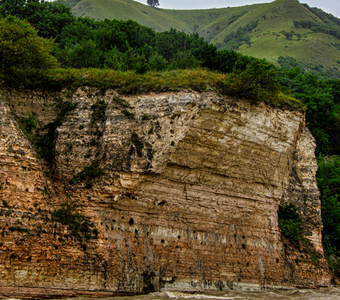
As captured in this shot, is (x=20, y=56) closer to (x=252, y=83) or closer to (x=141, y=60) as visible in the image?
(x=141, y=60)

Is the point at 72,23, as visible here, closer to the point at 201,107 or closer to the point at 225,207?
the point at 201,107

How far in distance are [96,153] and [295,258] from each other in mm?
14074

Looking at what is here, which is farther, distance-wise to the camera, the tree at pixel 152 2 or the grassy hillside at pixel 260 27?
the tree at pixel 152 2

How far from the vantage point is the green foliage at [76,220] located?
50.7ft

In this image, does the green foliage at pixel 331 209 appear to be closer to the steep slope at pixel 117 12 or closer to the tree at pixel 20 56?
the tree at pixel 20 56

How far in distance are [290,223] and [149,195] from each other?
10.5 m

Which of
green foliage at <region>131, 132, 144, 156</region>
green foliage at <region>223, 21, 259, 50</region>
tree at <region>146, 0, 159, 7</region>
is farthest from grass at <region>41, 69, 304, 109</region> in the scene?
tree at <region>146, 0, 159, 7</region>

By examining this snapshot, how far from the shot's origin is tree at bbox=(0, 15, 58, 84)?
17.4 metres

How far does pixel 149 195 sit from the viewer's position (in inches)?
694

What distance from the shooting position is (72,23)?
34.6m

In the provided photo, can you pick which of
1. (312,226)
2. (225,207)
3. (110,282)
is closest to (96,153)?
(110,282)

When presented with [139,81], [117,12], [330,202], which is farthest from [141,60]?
[117,12]

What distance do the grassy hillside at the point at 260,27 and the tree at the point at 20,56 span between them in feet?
173

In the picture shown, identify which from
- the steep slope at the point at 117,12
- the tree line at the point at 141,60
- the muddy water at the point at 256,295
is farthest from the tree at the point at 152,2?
the muddy water at the point at 256,295
